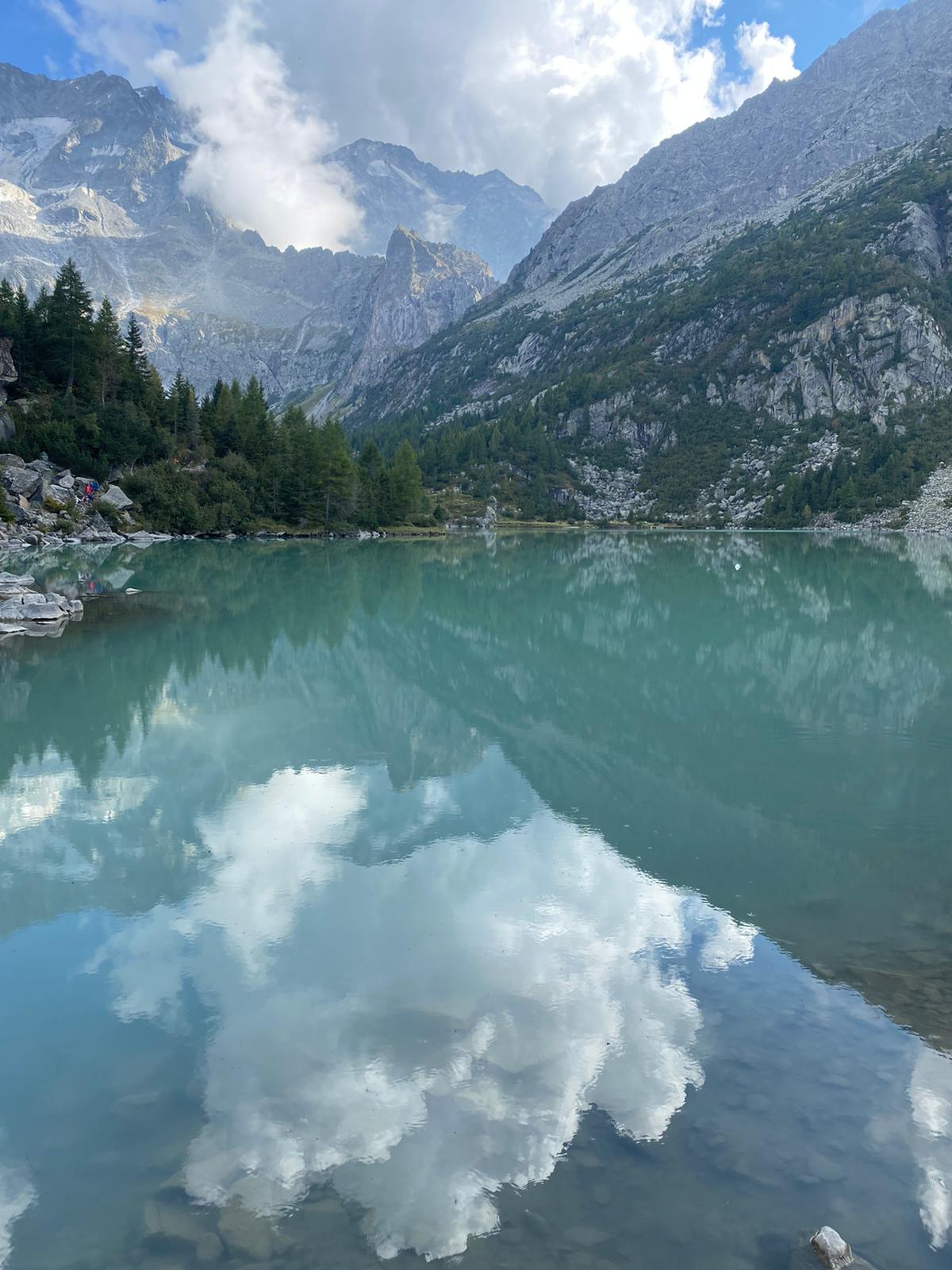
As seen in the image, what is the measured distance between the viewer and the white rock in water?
552 centimetres

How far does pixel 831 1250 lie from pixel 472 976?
4.79 m

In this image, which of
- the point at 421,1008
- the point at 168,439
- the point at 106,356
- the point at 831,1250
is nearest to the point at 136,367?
the point at 106,356

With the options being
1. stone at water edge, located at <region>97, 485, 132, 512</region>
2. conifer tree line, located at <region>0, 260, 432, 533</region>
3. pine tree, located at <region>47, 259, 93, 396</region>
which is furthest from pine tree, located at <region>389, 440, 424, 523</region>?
pine tree, located at <region>47, 259, 93, 396</region>

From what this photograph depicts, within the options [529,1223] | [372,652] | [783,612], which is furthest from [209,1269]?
[783,612]

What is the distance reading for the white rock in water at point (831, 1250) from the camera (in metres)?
5.52

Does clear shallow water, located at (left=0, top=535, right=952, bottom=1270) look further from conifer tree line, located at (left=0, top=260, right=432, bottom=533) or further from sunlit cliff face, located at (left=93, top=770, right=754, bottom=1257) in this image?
conifer tree line, located at (left=0, top=260, right=432, bottom=533)

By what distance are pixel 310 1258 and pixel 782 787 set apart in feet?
43.5

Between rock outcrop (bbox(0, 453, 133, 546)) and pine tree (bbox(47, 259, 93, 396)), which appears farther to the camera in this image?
pine tree (bbox(47, 259, 93, 396))

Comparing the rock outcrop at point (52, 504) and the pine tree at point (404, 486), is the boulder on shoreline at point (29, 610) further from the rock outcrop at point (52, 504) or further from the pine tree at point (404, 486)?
the pine tree at point (404, 486)

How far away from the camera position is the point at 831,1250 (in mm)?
5551

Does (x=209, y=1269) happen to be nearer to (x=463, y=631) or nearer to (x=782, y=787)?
(x=782, y=787)

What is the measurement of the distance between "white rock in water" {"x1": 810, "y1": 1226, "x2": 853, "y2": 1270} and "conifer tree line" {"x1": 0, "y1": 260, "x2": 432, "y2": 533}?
85.2 m

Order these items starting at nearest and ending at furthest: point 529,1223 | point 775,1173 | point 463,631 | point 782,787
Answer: point 529,1223 → point 775,1173 → point 782,787 → point 463,631

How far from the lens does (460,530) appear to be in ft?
481
